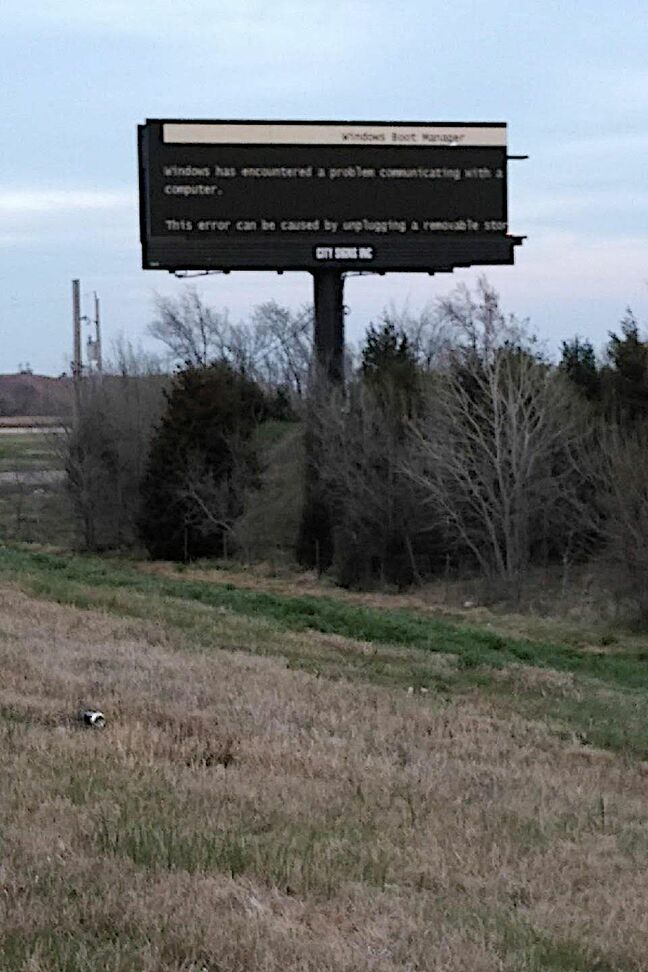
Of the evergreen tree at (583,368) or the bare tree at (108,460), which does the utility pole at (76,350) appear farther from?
the evergreen tree at (583,368)

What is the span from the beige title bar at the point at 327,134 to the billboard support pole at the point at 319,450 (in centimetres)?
539

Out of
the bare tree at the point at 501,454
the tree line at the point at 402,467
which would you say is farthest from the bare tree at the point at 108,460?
the bare tree at the point at 501,454

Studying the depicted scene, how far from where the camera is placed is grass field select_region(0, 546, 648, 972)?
5004mm

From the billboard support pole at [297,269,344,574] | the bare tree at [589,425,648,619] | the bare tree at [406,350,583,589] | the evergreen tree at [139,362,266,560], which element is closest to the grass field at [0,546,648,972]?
the bare tree at [589,425,648,619]

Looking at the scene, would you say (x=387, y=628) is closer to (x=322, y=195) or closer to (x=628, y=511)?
(x=628, y=511)

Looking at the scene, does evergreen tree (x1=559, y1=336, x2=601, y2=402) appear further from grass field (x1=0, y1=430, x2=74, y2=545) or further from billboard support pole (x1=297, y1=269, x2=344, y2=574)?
grass field (x1=0, y1=430, x2=74, y2=545)

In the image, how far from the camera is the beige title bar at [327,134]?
34.0 metres

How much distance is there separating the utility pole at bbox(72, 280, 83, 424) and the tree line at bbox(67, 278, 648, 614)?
17.8 inches

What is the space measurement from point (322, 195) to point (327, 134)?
154 cm

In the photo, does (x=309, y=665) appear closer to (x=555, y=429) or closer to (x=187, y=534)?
(x=555, y=429)

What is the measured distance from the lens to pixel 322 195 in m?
34.8

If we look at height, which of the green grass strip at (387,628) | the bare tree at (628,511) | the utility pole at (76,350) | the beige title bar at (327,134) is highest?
the beige title bar at (327,134)

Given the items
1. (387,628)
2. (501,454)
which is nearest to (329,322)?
(501,454)

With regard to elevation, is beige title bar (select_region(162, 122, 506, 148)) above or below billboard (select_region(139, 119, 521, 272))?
above
